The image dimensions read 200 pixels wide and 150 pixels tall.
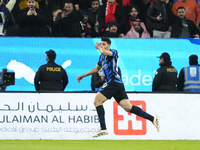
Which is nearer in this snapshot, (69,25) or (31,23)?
(31,23)

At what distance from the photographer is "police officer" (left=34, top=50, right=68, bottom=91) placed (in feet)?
28.8

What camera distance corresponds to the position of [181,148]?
6.79 metres

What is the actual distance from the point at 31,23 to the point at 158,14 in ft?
11.7

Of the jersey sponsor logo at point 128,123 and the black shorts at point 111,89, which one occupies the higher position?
the black shorts at point 111,89

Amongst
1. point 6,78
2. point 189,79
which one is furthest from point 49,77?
point 189,79

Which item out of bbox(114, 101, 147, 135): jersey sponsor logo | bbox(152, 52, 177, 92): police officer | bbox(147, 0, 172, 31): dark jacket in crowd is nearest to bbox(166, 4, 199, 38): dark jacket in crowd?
bbox(147, 0, 172, 31): dark jacket in crowd

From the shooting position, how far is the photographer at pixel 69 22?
10.1 m

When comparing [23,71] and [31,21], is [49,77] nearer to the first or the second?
[23,71]

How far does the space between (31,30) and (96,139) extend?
3.48m

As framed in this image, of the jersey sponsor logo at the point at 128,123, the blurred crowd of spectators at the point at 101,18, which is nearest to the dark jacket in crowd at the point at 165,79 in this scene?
the jersey sponsor logo at the point at 128,123

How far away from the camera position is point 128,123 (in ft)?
28.2

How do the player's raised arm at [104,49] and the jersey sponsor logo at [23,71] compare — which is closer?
the player's raised arm at [104,49]

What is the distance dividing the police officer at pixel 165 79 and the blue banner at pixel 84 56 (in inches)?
26.4

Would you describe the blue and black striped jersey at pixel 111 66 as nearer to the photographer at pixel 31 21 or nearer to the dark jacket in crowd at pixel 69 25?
the dark jacket in crowd at pixel 69 25
